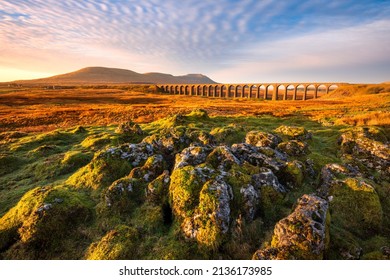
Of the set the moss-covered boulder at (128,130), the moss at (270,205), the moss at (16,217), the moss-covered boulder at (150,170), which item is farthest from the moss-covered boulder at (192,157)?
the moss-covered boulder at (128,130)

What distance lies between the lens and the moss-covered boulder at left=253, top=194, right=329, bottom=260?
639 centimetres

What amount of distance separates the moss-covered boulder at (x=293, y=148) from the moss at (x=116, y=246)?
942cm

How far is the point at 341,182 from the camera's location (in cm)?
967

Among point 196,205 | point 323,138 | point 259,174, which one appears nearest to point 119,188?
point 196,205

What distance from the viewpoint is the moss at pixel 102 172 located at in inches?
427

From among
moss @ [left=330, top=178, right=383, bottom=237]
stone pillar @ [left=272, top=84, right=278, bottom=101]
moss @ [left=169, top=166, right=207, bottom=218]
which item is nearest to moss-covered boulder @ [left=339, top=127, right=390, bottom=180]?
moss @ [left=330, top=178, right=383, bottom=237]

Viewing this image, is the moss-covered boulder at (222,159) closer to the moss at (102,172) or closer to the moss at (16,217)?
the moss at (102,172)

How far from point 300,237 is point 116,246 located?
531 cm

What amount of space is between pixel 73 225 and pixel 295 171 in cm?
912

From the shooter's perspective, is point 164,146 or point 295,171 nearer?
point 295,171

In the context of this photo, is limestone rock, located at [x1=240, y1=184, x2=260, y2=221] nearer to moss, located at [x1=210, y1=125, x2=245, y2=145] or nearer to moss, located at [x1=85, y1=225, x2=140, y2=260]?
moss, located at [x1=85, y1=225, x2=140, y2=260]

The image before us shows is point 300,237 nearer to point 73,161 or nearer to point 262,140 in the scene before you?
point 262,140

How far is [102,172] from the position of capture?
36.7 ft

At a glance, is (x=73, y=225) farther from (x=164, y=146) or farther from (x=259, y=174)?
(x=259, y=174)
